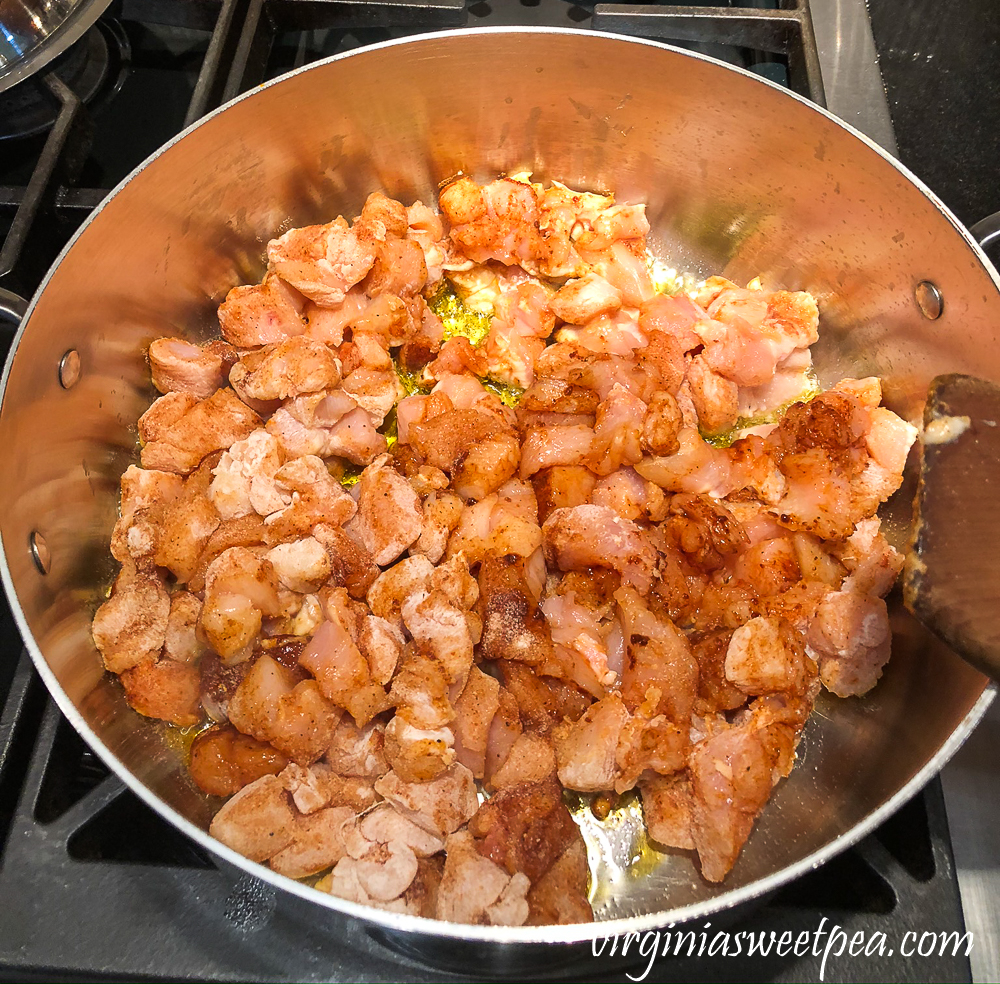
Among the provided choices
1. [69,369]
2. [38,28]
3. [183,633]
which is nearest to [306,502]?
[183,633]

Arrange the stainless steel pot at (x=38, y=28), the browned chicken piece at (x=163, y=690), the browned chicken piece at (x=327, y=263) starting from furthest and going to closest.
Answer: the stainless steel pot at (x=38, y=28) < the browned chicken piece at (x=327, y=263) < the browned chicken piece at (x=163, y=690)

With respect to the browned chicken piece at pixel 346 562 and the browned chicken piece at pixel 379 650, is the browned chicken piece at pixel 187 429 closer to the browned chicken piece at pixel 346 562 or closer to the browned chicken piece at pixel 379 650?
the browned chicken piece at pixel 346 562

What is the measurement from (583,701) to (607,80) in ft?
4.95

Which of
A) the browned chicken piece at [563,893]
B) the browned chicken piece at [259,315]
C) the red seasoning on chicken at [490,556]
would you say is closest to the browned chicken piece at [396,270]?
the red seasoning on chicken at [490,556]

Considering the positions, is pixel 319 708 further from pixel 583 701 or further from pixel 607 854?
pixel 607 854

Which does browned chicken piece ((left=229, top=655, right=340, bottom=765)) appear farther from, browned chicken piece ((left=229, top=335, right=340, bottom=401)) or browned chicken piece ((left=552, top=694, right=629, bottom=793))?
browned chicken piece ((left=229, top=335, right=340, bottom=401))

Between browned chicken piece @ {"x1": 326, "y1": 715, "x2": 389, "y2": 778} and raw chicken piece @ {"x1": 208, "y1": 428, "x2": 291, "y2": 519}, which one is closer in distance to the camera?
browned chicken piece @ {"x1": 326, "y1": 715, "x2": 389, "y2": 778}

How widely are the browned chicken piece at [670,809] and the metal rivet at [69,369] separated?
1434mm

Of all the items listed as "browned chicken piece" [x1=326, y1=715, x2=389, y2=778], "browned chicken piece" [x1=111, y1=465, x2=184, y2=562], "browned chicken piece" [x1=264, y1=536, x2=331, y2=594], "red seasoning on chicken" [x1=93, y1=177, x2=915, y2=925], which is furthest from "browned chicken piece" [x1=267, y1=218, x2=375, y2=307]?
"browned chicken piece" [x1=326, y1=715, x2=389, y2=778]

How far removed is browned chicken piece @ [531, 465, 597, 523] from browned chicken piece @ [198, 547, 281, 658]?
1.95 ft

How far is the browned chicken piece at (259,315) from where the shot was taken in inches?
69.6

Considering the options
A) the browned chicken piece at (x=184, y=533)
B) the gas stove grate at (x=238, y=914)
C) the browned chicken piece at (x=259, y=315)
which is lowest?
the gas stove grate at (x=238, y=914)

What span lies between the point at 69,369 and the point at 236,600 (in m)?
0.63

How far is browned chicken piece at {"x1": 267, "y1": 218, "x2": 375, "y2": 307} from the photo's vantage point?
1.79 m
